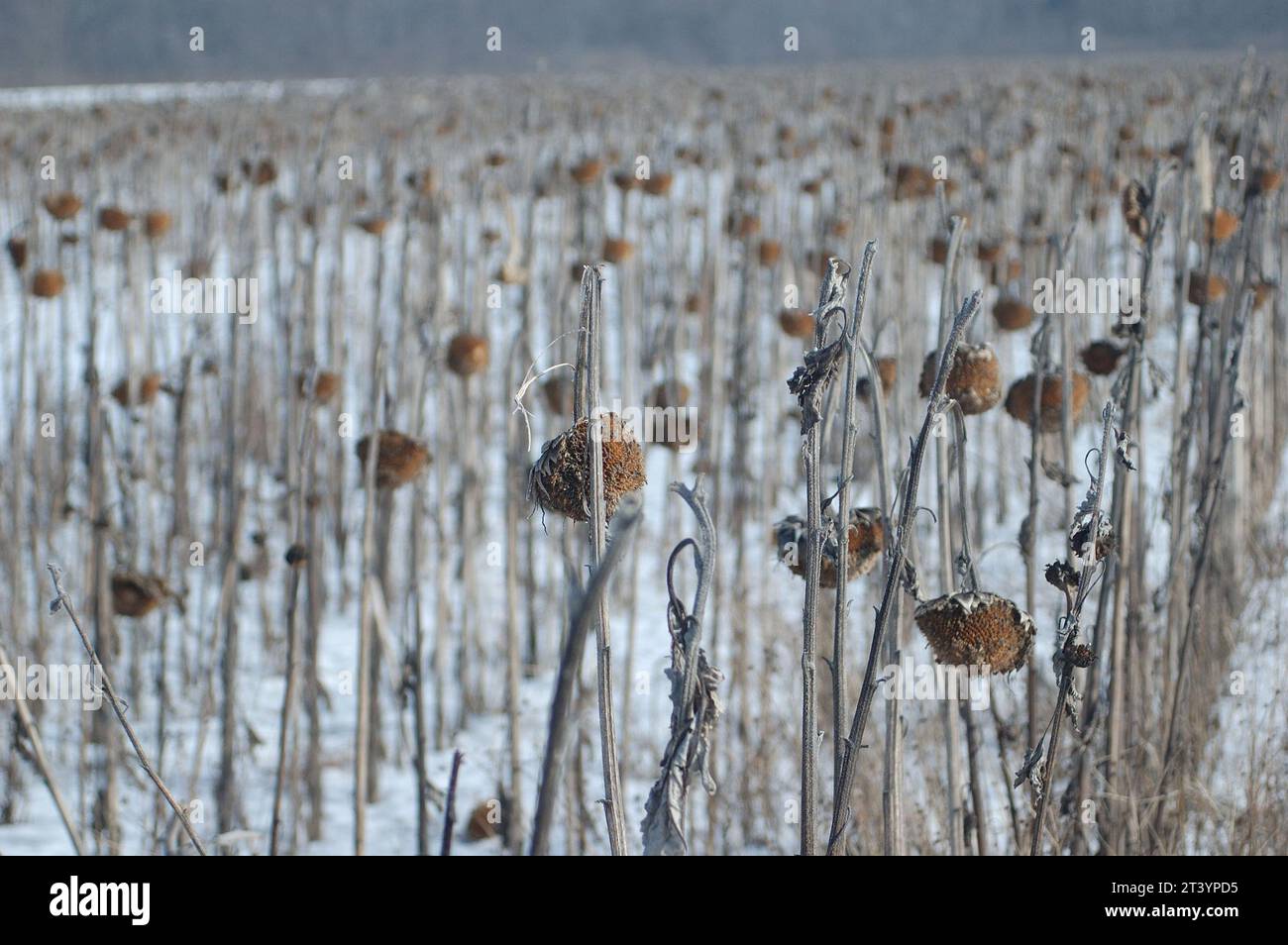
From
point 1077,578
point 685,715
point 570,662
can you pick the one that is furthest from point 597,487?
point 1077,578

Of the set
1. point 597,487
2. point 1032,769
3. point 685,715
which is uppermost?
point 597,487

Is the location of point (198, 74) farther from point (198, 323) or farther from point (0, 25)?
point (198, 323)

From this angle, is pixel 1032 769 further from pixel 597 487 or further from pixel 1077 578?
pixel 597 487

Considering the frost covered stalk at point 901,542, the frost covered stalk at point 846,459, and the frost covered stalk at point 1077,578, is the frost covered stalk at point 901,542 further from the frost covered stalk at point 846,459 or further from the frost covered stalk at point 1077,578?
the frost covered stalk at point 1077,578

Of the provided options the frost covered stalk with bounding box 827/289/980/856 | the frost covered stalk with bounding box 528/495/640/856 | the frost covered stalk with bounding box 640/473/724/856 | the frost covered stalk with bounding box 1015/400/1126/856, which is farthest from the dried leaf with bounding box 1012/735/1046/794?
the frost covered stalk with bounding box 528/495/640/856

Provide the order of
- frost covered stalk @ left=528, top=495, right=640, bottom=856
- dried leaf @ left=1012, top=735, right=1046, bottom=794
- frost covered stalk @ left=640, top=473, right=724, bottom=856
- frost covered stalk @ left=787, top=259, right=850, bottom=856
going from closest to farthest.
→ 1. frost covered stalk @ left=528, top=495, right=640, bottom=856
2. frost covered stalk @ left=640, top=473, right=724, bottom=856
3. frost covered stalk @ left=787, top=259, right=850, bottom=856
4. dried leaf @ left=1012, top=735, right=1046, bottom=794

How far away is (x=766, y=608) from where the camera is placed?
3191 mm

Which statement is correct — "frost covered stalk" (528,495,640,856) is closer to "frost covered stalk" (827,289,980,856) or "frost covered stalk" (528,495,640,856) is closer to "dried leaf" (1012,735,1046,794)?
"frost covered stalk" (827,289,980,856)

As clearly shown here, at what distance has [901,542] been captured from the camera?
0.87m

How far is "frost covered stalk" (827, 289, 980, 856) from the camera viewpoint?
0.86 m

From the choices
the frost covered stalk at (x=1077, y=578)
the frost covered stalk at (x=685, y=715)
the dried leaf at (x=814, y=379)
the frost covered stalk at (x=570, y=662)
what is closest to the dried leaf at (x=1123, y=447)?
the frost covered stalk at (x=1077, y=578)

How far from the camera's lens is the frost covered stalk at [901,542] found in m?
0.86

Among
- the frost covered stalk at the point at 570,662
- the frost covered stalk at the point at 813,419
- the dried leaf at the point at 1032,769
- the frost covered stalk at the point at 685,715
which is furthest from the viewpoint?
the dried leaf at the point at 1032,769
